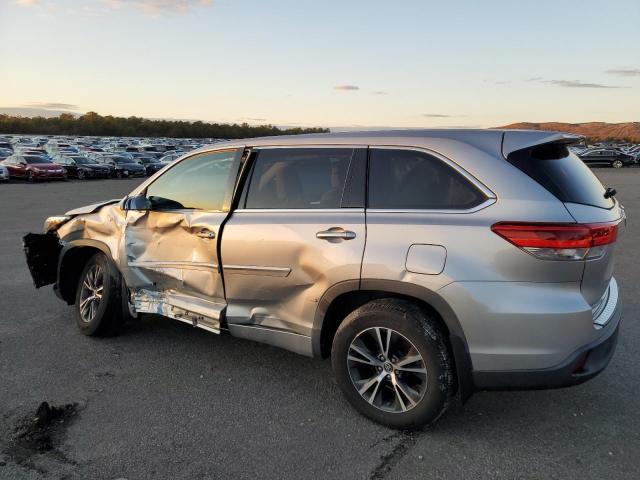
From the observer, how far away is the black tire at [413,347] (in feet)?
10.2

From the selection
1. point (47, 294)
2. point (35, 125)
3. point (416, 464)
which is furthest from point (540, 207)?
point (35, 125)

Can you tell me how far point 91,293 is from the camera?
5.06m

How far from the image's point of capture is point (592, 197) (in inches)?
124

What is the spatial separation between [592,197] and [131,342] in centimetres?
386

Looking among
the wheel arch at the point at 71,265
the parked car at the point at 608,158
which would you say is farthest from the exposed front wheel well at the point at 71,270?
the parked car at the point at 608,158

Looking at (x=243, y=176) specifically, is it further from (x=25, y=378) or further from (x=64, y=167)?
(x=64, y=167)

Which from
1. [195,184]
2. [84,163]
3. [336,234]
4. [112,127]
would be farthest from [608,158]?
[112,127]

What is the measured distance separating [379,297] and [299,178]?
1032 millimetres

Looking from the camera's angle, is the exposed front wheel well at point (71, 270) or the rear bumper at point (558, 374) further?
the exposed front wheel well at point (71, 270)

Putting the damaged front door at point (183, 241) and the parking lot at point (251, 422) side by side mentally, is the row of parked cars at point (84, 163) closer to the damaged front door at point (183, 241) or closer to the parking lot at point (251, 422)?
the damaged front door at point (183, 241)

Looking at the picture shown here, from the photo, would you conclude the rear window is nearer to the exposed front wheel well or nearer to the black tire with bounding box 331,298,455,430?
the black tire with bounding box 331,298,455,430

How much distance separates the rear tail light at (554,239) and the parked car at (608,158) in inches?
1771

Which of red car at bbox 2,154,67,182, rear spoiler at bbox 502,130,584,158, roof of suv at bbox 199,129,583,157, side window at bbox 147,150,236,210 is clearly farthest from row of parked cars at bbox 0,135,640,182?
rear spoiler at bbox 502,130,584,158

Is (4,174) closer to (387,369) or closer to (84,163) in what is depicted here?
(84,163)
